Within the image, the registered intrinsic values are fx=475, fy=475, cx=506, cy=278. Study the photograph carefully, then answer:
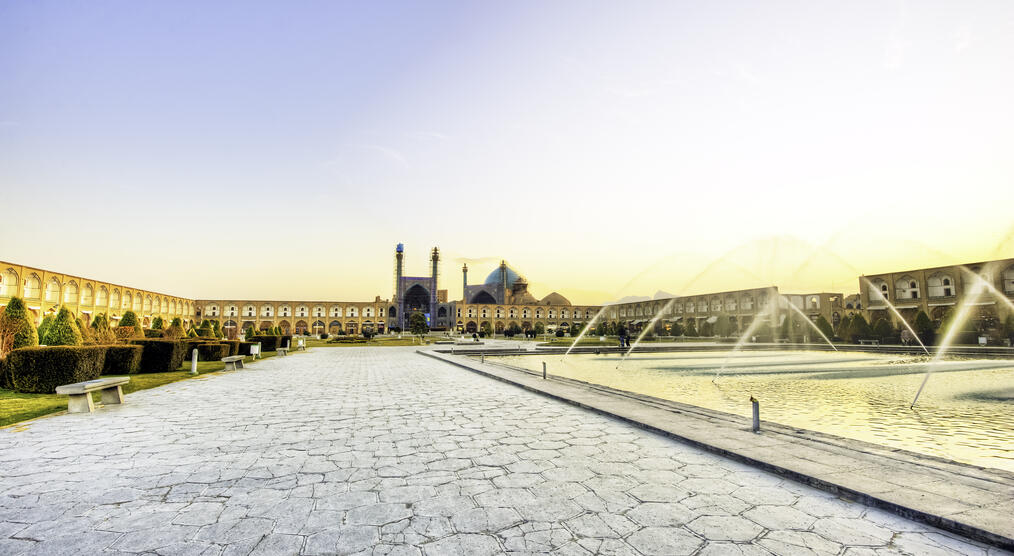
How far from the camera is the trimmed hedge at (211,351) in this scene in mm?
17609

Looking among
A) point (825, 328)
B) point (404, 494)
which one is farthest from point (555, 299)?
point (404, 494)

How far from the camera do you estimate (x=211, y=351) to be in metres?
17.9

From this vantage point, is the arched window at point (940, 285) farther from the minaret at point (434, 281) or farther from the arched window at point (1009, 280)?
the minaret at point (434, 281)

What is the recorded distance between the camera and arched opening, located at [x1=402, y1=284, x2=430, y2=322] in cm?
9044

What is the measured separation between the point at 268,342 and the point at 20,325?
613 inches

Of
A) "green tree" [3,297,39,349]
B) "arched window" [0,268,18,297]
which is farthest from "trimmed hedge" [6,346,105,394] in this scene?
"arched window" [0,268,18,297]

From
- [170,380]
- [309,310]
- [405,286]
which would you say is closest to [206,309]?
[309,310]

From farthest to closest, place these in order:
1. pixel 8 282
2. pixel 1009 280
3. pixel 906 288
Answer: pixel 906 288 → pixel 8 282 → pixel 1009 280

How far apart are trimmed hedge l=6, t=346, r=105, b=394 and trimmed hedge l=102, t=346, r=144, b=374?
9.27ft

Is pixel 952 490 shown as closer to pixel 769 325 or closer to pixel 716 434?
pixel 716 434

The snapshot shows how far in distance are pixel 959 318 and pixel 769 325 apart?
19.7 meters

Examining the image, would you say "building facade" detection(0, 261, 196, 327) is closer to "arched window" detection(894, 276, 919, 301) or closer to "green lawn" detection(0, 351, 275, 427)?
"green lawn" detection(0, 351, 275, 427)

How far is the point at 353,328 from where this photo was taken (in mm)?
83688

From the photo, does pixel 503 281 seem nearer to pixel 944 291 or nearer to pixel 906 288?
pixel 906 288
